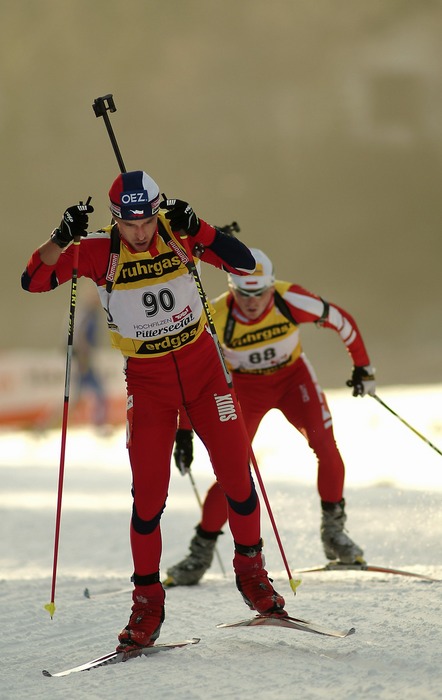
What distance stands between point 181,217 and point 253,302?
1647 millimetres

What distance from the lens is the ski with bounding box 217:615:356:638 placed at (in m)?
3.79

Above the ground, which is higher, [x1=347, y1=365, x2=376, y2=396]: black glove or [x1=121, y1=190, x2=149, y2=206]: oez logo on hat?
[x1=121, y1=190, x2=149, y2=206]: oez logo on hat

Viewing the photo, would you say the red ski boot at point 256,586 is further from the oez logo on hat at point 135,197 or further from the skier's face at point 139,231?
the oez logo on hat at point 135,197

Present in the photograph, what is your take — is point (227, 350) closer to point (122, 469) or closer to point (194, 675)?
point (194, 675)

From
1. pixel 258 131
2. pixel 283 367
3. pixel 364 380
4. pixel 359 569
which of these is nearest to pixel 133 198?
pixel 283 367

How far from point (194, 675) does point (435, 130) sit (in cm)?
4062

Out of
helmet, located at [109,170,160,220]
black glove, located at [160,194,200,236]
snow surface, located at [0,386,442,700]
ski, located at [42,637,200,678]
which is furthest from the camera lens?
black glove, located at [160,194,200,236]

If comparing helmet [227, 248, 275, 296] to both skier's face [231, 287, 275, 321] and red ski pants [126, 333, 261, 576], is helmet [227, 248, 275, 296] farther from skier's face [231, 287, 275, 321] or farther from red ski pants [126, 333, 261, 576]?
red ski pants [126, 333, 261, 576]

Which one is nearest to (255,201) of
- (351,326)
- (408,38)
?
(408,38)

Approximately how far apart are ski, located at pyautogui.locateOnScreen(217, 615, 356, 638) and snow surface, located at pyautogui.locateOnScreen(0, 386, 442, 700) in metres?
0.04

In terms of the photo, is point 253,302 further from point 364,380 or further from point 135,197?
point 135,197

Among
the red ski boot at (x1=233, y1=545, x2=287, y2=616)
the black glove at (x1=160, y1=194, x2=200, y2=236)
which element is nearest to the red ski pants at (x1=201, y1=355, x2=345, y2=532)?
the red ski boot at (x1=233, y1=545, x2=287, y2=616)

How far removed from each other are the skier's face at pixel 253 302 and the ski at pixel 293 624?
6.49 ft

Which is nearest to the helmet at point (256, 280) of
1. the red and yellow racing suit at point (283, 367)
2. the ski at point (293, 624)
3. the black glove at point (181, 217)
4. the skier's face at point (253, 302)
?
the skier's face at point (253, 302)
